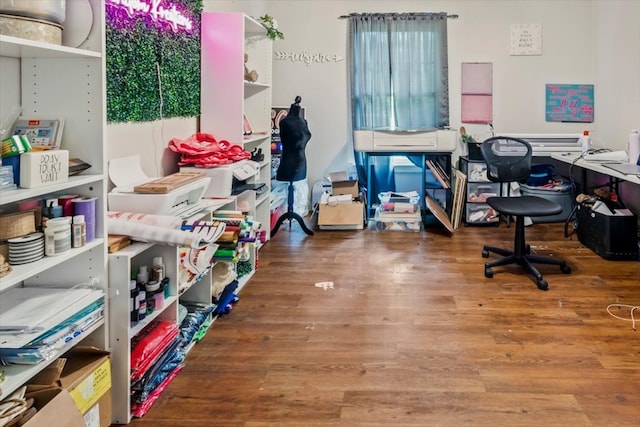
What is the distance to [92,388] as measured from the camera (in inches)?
70.0

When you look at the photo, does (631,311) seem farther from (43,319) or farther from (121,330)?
(43,319)

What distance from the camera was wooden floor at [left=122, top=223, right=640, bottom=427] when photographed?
2061 mm

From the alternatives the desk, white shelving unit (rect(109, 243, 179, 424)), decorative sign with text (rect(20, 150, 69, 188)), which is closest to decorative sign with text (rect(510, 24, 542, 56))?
the desk

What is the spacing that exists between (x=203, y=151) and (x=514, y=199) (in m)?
2.14

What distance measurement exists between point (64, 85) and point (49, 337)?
0.77 metres

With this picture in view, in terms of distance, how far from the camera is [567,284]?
355 centimetres

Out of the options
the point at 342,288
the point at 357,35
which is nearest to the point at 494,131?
the point at 357,35

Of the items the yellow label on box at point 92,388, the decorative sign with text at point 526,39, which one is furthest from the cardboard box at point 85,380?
the decorative sign with text at point 526,39

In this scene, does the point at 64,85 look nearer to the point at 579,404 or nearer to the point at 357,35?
the point at 579,404

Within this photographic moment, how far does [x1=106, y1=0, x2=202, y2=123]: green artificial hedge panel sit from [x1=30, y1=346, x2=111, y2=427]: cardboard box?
44.6 inches

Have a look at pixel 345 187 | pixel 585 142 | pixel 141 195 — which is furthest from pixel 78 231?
pixel 585 142

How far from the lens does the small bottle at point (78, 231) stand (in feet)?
5.66

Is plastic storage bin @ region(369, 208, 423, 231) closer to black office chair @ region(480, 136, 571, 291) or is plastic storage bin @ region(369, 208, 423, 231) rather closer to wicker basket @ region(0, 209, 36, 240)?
black office chair @ region(480, 136, 571, 291)

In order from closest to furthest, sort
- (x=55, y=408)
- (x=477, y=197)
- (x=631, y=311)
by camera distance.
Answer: (x=55, y=408) < (x=631, y=311) < (x=477, y=197)
